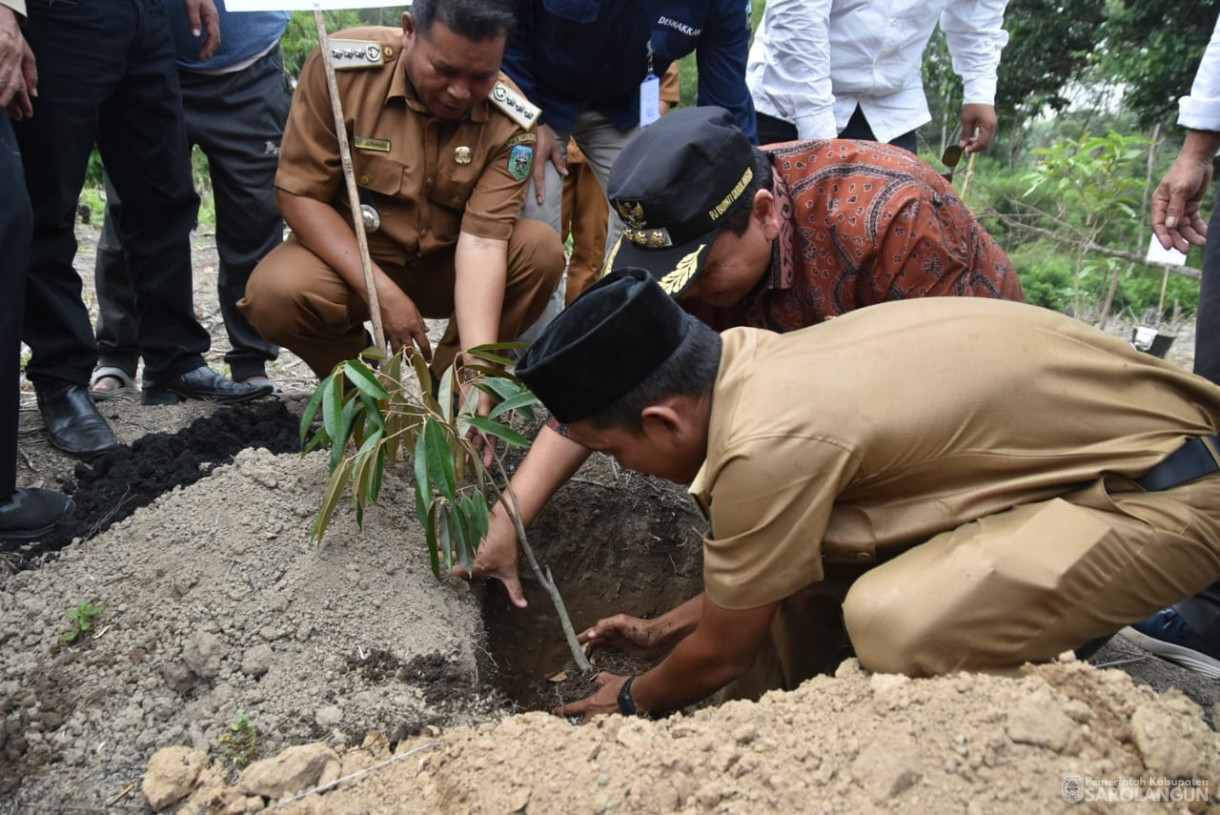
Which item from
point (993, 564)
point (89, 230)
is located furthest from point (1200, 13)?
point (89, 230)

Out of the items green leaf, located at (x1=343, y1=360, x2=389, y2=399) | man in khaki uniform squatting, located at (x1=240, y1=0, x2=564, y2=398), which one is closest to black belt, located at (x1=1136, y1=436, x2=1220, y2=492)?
green leaf, located at (x1=343, y1=360, x2=389, y2=399)

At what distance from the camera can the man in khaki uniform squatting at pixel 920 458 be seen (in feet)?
4.93

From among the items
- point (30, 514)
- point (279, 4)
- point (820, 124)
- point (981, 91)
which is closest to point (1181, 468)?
point (820, 124)

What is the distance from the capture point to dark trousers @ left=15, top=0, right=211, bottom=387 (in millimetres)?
2420

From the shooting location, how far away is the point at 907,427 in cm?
152

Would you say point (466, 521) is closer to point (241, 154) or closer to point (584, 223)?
point (241, 154)

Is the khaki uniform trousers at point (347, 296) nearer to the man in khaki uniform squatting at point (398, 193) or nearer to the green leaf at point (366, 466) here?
the man in khaki uniform squatting at point (398, 193)

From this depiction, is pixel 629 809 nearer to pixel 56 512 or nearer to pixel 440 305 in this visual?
pixel 56 512

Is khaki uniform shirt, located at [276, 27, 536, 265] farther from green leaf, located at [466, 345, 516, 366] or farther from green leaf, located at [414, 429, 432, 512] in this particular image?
green leaf, located at [414, 429, 432, 512]

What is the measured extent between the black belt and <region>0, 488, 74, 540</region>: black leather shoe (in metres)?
2.45

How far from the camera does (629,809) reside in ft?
4.42

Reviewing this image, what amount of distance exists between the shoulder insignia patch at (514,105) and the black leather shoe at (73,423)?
1514 millimetres

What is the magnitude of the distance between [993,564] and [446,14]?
181 cm

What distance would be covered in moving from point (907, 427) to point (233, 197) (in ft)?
8.50
